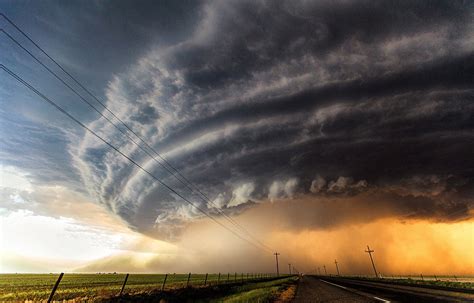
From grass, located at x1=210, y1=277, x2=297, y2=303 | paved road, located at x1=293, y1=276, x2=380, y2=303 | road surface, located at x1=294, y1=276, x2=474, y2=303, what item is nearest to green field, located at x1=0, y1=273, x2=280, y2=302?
grass, located at x1=210, y1=277, x2=297, y2=303

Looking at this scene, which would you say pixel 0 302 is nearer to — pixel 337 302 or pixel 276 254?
pixel 337 302

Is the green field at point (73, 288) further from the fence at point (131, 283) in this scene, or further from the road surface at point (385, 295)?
the road surface at point (385, 295)

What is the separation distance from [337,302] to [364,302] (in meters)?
1.91

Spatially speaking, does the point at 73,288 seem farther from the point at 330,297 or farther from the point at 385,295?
the point at 385,295

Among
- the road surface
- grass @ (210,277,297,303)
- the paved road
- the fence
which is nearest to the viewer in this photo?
the road surface

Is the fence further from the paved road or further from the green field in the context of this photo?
the paved road

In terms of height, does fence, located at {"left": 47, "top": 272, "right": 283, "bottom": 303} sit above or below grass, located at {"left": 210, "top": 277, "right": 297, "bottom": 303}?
above

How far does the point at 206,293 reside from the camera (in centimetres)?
2473

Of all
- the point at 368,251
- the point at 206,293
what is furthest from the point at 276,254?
the point at 206,293

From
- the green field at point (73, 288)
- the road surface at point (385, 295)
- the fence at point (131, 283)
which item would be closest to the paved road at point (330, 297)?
the road surface at point (385, 295)

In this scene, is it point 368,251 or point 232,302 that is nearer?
point 232,302

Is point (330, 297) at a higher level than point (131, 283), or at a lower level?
lower

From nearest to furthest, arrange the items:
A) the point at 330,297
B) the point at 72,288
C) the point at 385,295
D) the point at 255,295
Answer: the point at 385,295
the point at 330,297
the point at 255,295
the point at 72,288

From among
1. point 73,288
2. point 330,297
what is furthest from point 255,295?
point 73,288
